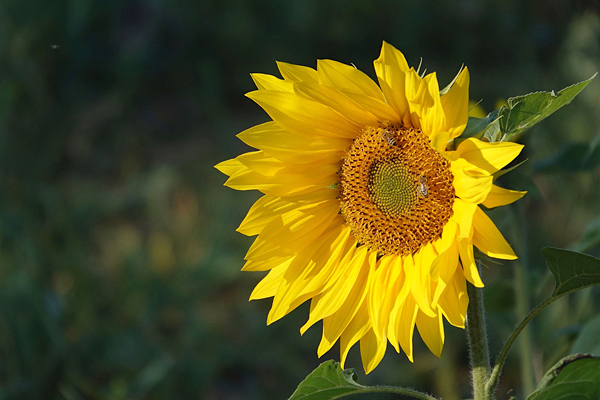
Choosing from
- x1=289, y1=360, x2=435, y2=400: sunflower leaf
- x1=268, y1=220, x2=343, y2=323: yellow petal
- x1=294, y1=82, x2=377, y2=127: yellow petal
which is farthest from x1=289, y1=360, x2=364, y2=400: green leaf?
x1=294, y1=82, x2=377, y2=127: yellow petal

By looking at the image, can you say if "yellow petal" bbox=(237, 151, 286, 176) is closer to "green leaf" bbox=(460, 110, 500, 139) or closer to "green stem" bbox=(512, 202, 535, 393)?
"green leaf" bbox=(460, 110, 500, 139)

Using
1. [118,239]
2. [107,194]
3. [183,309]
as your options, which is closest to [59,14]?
[107,194]

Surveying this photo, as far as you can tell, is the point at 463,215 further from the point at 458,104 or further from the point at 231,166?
the point at 231,166

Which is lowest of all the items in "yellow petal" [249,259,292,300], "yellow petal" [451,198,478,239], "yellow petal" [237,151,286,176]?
"yellow petal" [249,259,292,300]

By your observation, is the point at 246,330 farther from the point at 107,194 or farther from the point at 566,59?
the point at 566,59

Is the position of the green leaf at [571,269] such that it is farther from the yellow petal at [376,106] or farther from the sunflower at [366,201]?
the yellow petal at [376,106]

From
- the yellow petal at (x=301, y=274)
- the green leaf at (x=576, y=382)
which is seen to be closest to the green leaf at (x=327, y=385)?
the yellow petal at (x=301, y=274)
